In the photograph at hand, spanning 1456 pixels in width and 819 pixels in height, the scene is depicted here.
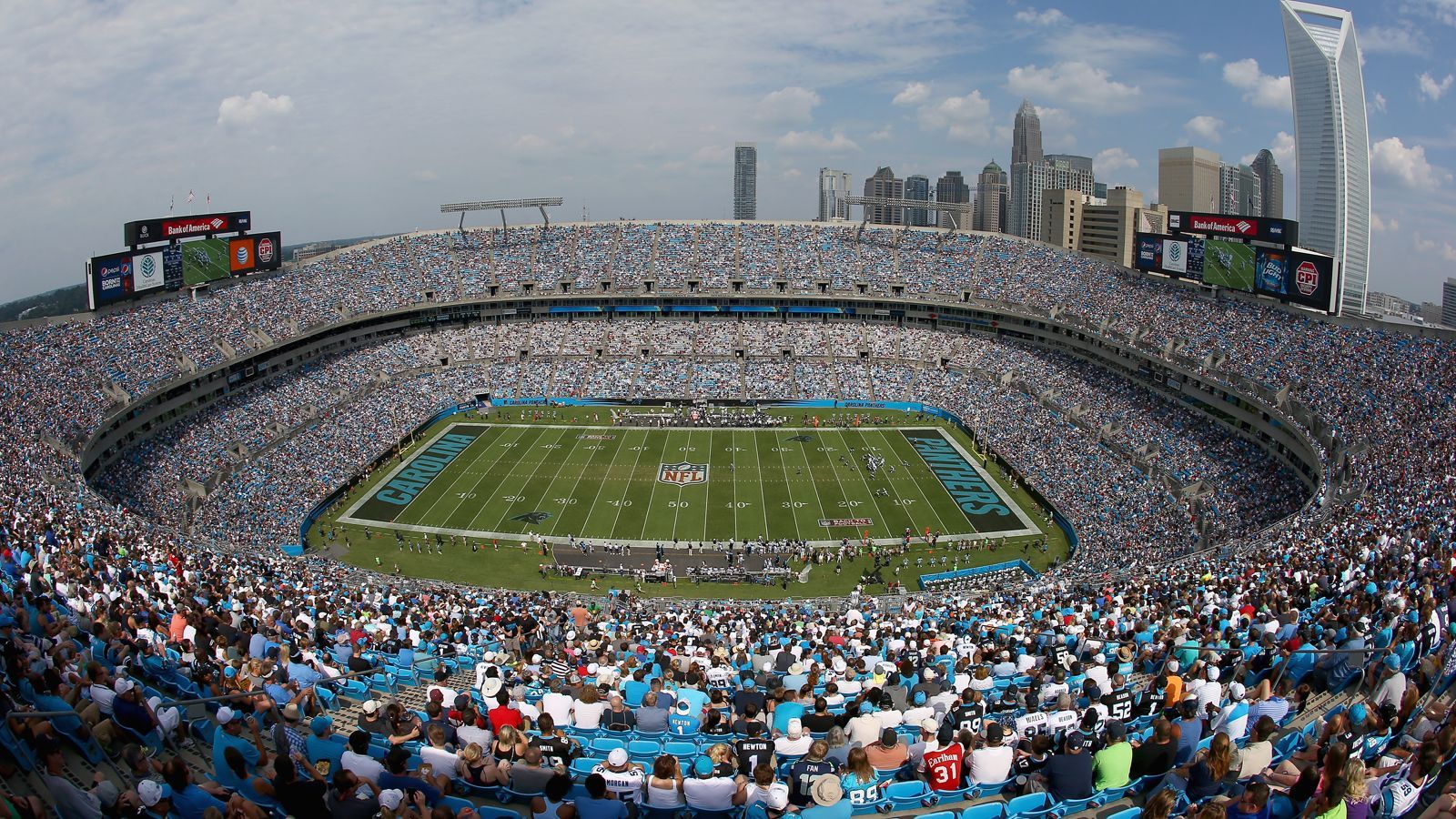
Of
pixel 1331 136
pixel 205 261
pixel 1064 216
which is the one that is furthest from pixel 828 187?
pixel 205 261

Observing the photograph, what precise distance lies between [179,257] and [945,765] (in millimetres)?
58532

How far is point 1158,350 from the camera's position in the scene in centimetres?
4891

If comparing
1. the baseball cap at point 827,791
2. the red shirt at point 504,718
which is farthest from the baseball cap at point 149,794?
the baseball cap at point 827,791

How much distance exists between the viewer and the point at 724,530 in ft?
129

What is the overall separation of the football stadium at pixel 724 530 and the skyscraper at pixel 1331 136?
131953mm

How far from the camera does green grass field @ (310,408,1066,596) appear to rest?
37969 mm

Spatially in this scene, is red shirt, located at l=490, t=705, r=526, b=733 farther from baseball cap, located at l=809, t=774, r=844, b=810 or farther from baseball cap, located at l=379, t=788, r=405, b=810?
baseball cap, located at l=809, t=774, r=844, b=810

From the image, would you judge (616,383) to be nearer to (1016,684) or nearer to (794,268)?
(794,268)

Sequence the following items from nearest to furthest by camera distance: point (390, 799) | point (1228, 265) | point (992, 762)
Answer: point (390, 799), point (992, 762), point (1228, 265)

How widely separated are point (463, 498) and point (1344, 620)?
3776cm

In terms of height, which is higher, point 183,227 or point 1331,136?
point 1331,136

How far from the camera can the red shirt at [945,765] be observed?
8.38m

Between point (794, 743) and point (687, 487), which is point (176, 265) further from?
point (794, 743)

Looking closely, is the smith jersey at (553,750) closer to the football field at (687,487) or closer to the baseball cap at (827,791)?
the baseball cap at (827,791)
